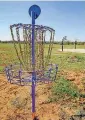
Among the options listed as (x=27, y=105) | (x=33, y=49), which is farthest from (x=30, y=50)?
(x=27, y=105)

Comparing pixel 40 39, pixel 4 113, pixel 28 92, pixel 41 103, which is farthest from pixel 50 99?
pixel 40 39

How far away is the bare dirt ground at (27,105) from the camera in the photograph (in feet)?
22.7

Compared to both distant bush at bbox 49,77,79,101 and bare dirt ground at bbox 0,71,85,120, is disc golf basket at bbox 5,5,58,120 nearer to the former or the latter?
bare dirt ground at bbox 0,71,85,120

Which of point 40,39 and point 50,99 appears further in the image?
point 50,99

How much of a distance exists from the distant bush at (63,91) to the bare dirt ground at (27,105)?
25 centimetres

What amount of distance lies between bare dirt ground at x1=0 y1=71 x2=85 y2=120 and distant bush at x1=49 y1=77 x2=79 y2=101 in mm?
254

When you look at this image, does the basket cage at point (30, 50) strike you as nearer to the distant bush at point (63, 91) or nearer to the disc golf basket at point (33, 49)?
the disc golf basket at point (33, 49)

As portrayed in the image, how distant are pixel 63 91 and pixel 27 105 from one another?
6.24ft

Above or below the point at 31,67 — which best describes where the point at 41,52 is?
above

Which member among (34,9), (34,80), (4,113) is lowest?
(4,113)

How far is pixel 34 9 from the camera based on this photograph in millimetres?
4406

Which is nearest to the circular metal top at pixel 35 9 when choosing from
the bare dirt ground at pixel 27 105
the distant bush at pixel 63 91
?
the bare dirt ground at pixel 27 105

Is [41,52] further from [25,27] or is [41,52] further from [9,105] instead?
[9,105]

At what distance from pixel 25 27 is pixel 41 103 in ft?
13.9
